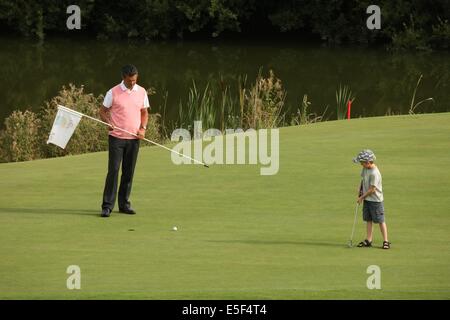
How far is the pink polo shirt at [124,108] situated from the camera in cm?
1311

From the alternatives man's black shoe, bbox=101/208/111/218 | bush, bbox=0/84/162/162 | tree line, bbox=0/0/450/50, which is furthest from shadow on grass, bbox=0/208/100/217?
tree line, bbox=0/0/450/50

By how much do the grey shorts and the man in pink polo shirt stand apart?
2.89 m

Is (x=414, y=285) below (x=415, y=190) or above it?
below

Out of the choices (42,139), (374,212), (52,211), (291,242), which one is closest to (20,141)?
(42,139)

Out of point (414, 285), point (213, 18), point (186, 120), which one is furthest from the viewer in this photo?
point (213, 18)

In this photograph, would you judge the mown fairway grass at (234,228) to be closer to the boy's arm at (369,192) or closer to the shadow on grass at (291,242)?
the shadow on grass at (291,242)

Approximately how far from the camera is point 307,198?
1360 centimetres


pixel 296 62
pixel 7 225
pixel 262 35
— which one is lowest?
pixel 7 225

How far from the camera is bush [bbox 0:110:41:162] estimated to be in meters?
22.1

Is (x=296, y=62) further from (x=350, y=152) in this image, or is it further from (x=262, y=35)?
(x=350, y=152)

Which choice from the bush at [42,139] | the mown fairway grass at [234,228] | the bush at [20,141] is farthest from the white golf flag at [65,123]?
the bush at [20,141]

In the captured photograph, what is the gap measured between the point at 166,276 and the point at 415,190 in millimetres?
4844
